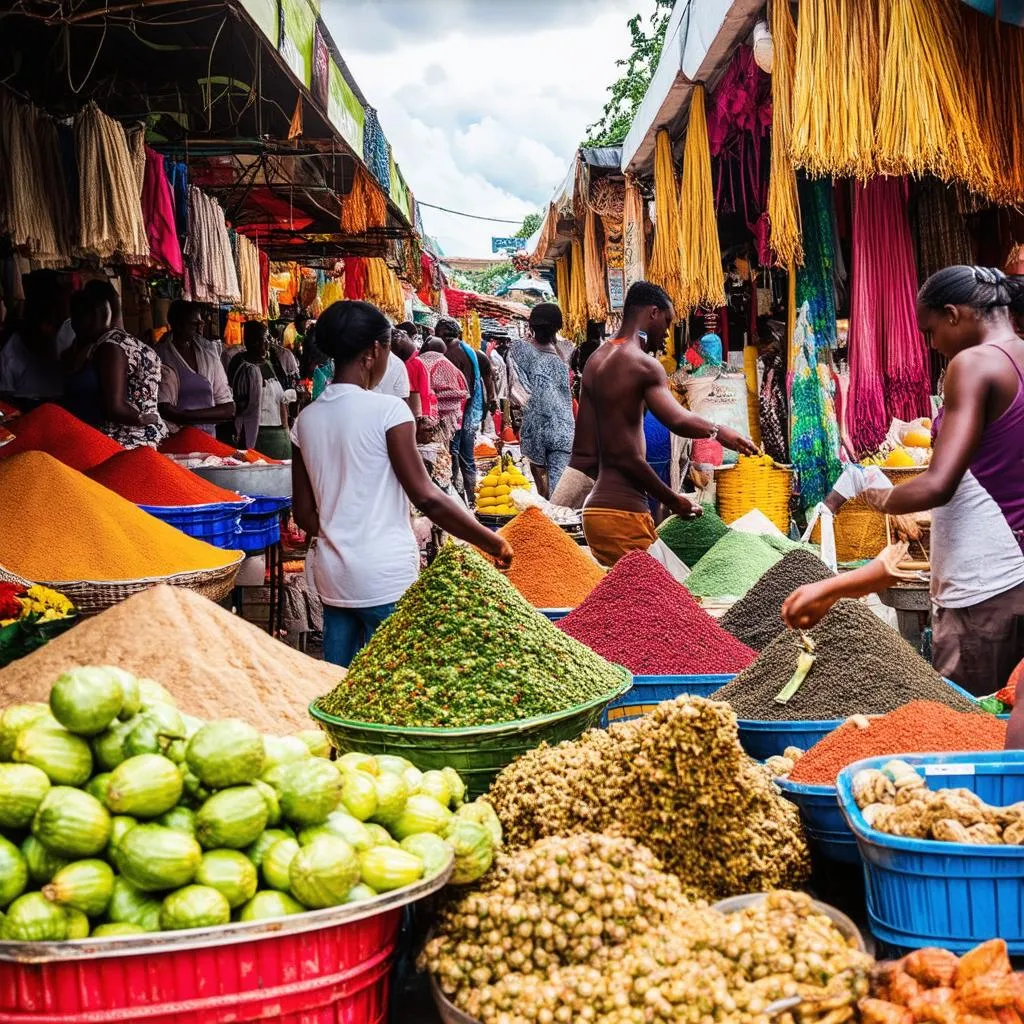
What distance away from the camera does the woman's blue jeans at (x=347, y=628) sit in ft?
10.9

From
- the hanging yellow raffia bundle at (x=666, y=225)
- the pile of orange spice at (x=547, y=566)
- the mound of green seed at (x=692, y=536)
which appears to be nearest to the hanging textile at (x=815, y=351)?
the mound of green seed at (x=692, y=536)

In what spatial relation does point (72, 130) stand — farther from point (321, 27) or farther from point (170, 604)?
point (170, 604)

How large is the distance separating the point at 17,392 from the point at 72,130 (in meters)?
1.42

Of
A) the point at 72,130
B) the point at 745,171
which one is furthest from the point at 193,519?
the point at 745,171

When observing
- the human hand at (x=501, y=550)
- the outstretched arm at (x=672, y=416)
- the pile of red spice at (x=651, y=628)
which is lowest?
the pile of red spice at (x=651, y=628)

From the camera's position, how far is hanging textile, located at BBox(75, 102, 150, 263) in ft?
14.6

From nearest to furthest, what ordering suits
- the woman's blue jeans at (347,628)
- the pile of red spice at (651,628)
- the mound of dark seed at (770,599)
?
the pile of red spice at (651,628), the mound of dark seed at (770,599), the woman's blue jeans at (347,628)

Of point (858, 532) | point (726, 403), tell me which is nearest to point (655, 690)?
point (858, 532)

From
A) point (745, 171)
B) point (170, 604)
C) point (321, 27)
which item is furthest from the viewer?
point (745, 171)

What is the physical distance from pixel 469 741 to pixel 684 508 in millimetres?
2855

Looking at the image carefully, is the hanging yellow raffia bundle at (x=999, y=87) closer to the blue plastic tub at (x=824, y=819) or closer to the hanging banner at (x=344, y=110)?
the blue plastic tub at (x=824, y=819)

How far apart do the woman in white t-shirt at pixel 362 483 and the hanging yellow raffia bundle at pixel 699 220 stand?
2.92 meters

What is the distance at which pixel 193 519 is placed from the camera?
3.94 metres

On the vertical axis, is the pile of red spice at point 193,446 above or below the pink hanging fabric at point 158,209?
below
